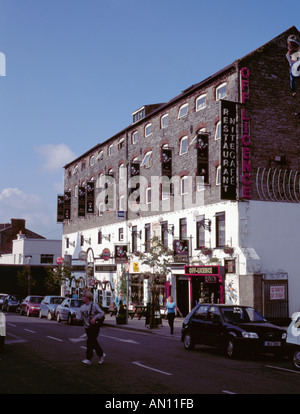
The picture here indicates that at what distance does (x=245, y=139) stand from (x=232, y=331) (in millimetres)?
15118

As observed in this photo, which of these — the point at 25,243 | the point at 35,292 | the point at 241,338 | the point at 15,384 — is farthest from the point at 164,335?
the point at 25,243

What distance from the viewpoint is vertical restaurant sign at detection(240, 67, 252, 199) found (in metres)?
28.4

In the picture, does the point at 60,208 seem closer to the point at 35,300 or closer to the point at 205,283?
the point at 35,300

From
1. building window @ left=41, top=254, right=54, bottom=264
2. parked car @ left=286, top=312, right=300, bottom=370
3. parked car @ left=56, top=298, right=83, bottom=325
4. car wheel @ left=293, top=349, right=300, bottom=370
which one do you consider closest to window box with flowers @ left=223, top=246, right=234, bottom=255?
parked car @ left=56, top=298, right=83, bottom=325

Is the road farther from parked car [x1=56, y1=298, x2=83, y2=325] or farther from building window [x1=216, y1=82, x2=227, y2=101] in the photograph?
building window [x1=216, y1=82, x2=227, y2=101]

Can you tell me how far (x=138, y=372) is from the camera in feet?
39.8

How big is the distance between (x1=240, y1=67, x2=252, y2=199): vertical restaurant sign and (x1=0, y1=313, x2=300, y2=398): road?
12.1 meters

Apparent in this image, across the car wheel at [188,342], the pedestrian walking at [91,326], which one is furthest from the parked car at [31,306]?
the pedestrian walking at [91,326]

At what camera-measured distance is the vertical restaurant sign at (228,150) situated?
28.1m

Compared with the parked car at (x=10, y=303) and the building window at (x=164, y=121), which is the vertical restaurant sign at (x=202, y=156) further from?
the parked car at (x=10, y=303)

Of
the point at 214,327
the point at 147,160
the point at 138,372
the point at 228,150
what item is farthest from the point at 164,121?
Result: the point at 138,372

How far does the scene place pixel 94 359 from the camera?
14242 millimetres
